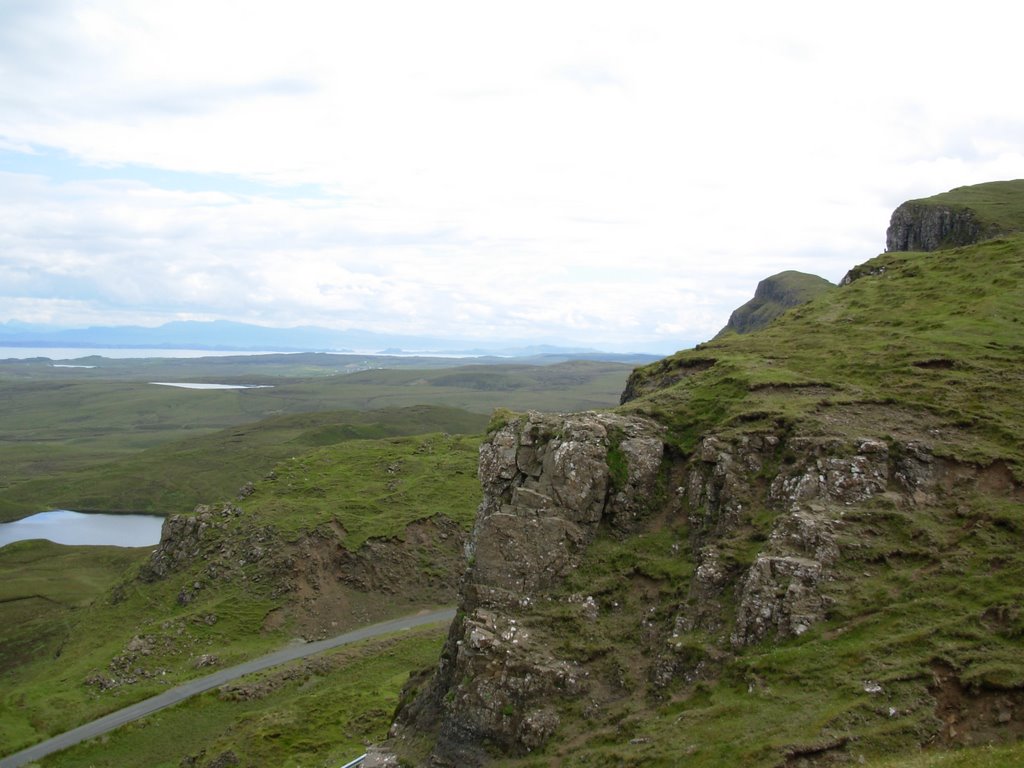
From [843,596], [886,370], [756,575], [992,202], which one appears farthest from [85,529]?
[992,202]

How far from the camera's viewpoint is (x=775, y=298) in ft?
613

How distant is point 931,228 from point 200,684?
92.9 m

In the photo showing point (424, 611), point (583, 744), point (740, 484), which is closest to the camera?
point (583, 744)

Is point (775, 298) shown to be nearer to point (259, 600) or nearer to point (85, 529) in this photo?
point (259, 600)

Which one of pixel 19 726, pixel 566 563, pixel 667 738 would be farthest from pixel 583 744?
pixel 19 726

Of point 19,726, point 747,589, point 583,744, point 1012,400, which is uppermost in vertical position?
point 1012,400

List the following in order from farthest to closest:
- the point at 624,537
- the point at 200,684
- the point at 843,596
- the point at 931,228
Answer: the point at 931,228
the point at 200,684
the point at 624,537
the point at 843,596

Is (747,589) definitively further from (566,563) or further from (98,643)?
(98,643)

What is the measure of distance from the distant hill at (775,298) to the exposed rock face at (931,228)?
61603mm

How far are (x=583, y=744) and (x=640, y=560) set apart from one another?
30.4ft

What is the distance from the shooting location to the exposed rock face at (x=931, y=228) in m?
91.2

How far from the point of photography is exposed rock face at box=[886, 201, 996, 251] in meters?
91.2

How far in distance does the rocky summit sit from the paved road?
30.4m

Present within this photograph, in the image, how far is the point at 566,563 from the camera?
38.2 metres
